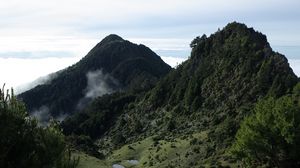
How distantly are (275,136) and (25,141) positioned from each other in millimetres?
60349

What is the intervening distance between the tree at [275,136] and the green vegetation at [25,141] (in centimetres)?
5687

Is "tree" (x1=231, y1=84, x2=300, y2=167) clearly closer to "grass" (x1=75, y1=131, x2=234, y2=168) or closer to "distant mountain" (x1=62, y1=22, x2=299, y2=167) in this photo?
"distant mountain" (x1=62, y1=22, x2=299, y2=167)

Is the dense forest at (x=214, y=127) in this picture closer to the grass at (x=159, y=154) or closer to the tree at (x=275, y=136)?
the grass at (x=159, y=154)

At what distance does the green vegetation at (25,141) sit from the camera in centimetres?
2722

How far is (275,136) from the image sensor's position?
82000 millimetres

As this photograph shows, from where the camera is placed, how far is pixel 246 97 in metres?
153

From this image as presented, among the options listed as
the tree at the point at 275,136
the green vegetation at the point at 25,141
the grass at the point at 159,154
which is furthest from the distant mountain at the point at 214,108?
the green vegetation at the point at 25,141

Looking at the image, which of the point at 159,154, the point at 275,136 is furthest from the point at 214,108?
the point at 275,136

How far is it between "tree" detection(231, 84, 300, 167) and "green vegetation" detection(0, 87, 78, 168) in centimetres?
5687

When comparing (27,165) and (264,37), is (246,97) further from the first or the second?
(27,165)

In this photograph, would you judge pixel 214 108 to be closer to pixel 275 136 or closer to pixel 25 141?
pixel 275 136

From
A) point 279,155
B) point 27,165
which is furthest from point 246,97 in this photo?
point 27,165

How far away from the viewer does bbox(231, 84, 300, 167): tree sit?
3219 inches

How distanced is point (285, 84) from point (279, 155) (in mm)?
57382
